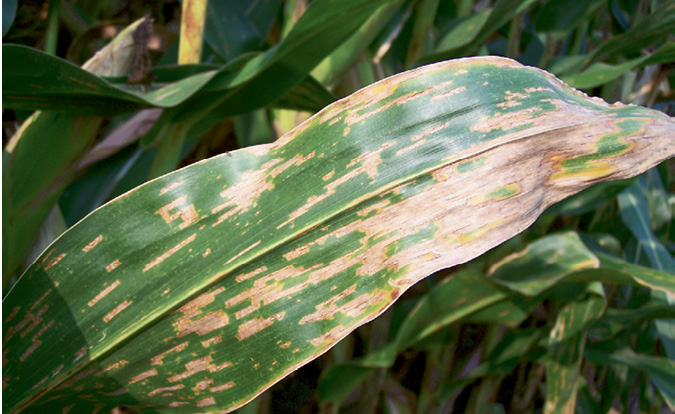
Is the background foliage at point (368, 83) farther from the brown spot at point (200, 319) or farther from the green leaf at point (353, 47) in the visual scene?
the brown spot at point (200, 319)

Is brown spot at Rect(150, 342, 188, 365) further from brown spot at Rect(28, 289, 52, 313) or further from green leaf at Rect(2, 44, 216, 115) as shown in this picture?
green leaf at Rect(2, 44, 216, 115)

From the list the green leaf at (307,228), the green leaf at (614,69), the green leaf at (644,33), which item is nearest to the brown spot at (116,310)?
the green leaf at (307,228)

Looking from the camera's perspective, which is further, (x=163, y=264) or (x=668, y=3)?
(x=668, y=3)

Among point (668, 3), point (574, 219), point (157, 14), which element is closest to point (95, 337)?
point (157, 14)

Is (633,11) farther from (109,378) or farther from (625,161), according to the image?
(109,378)

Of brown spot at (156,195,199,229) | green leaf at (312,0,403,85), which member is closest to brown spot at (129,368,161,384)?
brown spot at (156,195,199,229)

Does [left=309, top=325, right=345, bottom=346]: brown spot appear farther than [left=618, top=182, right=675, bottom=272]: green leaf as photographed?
No
